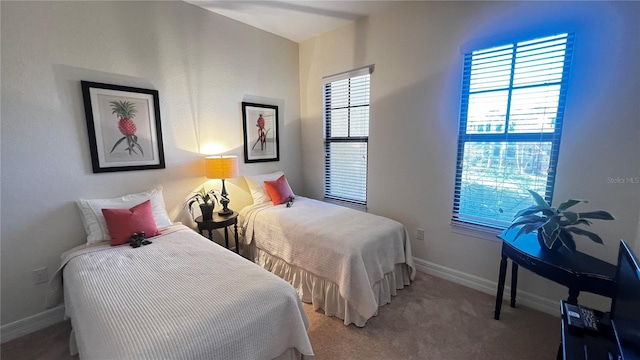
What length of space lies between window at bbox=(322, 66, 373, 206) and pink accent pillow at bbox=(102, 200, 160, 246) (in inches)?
85.8

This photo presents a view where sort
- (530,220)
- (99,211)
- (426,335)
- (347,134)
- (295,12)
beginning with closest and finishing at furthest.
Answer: (530,220) < (426,335) < (99,211) < (295,12) < (347,134)

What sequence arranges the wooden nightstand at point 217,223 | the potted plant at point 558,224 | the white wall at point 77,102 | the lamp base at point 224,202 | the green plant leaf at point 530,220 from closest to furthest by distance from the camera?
the potted plant at point 558,224
the green plant leaf at point 530,220
the white wall at point 77,102
the wooden nightstand at point 217,223
the lamp base at point 224,202

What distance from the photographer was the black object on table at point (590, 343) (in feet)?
3.37

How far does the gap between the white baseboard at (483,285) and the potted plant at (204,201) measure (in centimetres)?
231

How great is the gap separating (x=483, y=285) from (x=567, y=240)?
998 millimetres

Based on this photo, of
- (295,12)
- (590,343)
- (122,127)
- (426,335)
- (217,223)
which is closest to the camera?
(590,343)

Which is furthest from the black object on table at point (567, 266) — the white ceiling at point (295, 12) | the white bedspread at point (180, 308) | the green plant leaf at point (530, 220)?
the white ceiling at point (295, 12)

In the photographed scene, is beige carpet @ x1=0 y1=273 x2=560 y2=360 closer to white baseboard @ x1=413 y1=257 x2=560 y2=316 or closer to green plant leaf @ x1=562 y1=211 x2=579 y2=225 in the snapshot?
white baseboard @ x1=413 y1=257 x2=560 y2=316

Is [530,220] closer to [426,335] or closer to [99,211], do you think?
[426,335]

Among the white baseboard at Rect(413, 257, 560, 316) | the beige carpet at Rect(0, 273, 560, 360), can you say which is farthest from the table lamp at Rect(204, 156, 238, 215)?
the white baseboard at Rect(413, 257, 560, 316)

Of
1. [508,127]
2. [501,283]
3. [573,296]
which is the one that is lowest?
[501,283]

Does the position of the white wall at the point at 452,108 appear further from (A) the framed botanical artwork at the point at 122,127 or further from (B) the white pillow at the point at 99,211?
(B) the white pillow at the point at 99,211

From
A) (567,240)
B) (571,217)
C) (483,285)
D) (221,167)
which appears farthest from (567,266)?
(221,167)

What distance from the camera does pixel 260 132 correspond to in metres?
3.31
